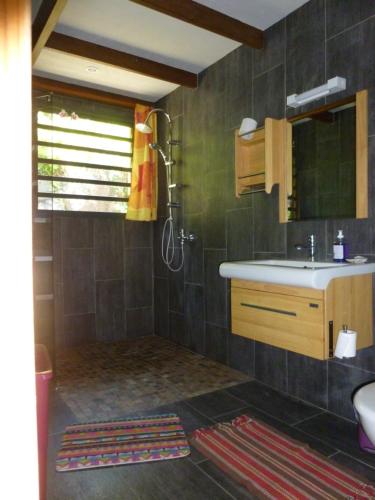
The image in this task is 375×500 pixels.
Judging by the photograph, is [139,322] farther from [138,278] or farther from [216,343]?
[216,343]

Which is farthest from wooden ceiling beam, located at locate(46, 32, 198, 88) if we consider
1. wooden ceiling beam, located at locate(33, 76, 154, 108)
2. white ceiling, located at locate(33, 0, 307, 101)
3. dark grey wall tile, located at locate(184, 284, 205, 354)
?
dark grey wall tile, located at locate(184, 284, 205, 354)

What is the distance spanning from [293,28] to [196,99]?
115 cm

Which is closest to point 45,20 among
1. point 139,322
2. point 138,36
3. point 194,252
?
point 138,36

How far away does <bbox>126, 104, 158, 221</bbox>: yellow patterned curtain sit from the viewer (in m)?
3.88

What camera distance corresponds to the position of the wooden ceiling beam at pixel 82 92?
3.46m

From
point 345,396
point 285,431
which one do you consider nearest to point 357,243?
point 345,396

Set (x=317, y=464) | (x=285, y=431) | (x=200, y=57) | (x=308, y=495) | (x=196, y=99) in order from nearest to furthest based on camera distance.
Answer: (x=308, y=495)
(x=317, y=464)
(x=285, y=431)
(x=200, y=57)
(x=196, y=99)

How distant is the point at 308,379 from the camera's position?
→ 241 centimetres

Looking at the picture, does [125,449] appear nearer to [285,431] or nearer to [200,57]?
[285,431]

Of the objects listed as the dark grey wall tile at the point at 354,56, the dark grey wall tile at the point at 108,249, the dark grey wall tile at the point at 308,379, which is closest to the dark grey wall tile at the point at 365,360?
the dark grey wall tile at the point at 308,379

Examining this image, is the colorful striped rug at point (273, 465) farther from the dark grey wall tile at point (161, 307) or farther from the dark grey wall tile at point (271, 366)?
the dark grey wall tile at point (161, 307)

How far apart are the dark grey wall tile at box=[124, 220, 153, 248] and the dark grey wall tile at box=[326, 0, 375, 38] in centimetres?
254

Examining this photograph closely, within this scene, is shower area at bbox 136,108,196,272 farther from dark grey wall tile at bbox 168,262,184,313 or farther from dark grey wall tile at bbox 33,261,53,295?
dark grey wall tile at bbox 33,261,53,295

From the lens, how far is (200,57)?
10.4ft
